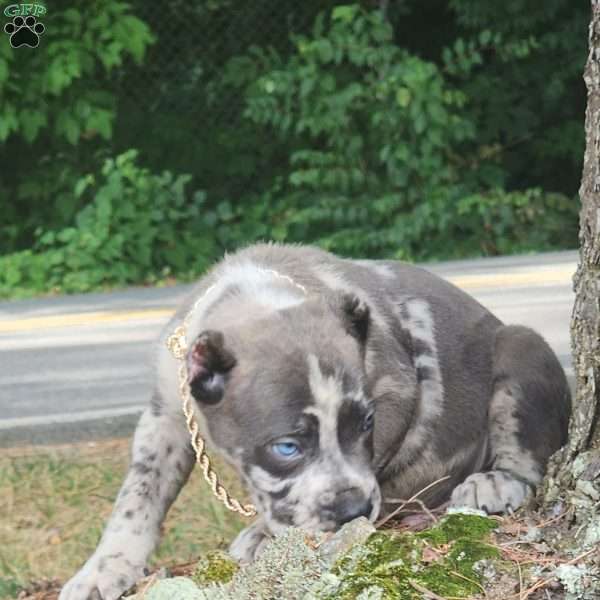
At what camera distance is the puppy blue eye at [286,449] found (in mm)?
4168

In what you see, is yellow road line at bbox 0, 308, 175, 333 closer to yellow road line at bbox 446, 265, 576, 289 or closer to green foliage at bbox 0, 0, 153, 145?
yellow road line at bbox 446, 265, 576, 289

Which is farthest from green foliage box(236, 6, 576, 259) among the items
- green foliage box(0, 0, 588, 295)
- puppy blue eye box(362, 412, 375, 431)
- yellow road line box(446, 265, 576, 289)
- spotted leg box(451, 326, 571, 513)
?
puppy blue eye box(362, 412, 375, 431)

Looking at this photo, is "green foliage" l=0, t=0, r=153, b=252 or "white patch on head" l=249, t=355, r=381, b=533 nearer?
"white patch on head" l=249, t=355, r=381, b=533

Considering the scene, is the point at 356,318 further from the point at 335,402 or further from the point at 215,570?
the point at 215,570

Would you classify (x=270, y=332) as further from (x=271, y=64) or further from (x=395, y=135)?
(x=271, y=64)

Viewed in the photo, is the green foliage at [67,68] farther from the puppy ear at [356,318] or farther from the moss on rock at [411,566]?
the moss on rock at [411,566]

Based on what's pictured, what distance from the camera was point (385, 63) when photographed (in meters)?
14.3

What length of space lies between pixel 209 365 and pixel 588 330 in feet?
3.94

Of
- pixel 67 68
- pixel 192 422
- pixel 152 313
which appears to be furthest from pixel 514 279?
pixel 192 422

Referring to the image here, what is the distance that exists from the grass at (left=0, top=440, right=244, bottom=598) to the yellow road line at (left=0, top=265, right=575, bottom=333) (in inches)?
157

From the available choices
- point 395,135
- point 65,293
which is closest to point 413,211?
point 395,135

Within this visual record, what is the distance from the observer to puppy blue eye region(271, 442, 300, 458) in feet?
13.7

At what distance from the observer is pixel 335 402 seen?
417 centimetres

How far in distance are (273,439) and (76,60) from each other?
10.2m
